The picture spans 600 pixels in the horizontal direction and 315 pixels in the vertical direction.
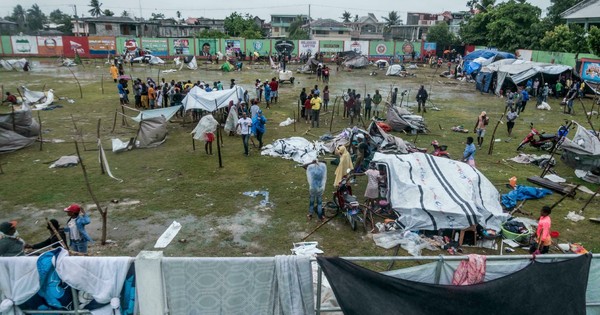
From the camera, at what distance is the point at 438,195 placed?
29.7 feet

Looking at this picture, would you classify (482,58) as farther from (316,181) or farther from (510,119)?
(316,181)

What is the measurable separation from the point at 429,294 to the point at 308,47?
136 feet

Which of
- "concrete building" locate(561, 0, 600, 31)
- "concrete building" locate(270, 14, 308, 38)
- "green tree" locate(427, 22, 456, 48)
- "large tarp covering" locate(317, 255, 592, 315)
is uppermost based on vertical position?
"concrete building" locate(270, 14, 308, 38)

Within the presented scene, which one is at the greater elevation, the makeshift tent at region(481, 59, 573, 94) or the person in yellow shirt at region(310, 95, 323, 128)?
the makeshift tent at region(481, 59, 573, 94)

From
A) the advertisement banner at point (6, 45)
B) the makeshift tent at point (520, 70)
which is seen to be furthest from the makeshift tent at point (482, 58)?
the advertisement banner at point (6, 45)

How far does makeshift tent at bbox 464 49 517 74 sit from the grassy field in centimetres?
1225

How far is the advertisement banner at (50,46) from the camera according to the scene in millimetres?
40688

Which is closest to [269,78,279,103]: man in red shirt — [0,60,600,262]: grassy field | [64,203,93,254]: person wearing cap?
[0,60,600,262]: grassy field

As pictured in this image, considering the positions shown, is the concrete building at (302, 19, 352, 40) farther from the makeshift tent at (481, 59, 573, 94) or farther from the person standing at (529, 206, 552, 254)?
the person standing at (529, 206, 552, 254)

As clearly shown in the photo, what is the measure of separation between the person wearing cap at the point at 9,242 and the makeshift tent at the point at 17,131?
9.13m

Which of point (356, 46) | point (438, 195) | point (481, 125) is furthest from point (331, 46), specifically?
point (438, 195)

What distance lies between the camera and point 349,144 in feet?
44.2

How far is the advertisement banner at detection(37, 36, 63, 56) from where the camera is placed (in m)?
40.7

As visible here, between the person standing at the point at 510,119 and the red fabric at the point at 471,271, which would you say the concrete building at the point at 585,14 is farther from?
the red fabric at the point at 471,271
